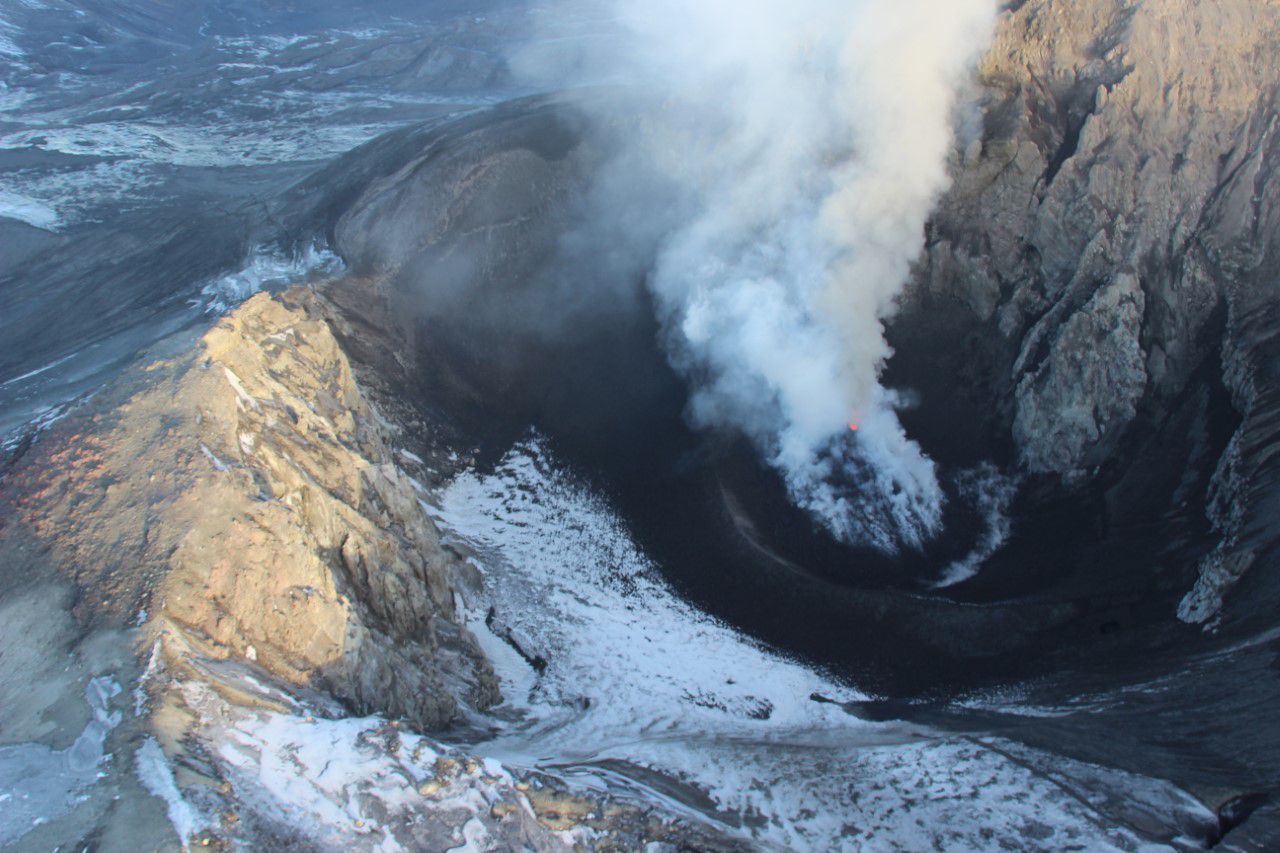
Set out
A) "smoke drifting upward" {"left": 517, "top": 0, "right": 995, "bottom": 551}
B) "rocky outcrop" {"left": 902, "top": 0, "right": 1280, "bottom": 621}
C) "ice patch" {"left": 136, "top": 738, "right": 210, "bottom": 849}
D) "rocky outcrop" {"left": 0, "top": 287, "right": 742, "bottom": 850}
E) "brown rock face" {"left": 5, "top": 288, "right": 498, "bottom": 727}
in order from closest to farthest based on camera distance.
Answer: "ice patch" {"left": 136, "top": 738, "right": 210, "bottom": 849} < "rocky outcrop" {"left": 0, "top": 287, "right": 742, "bottom": 850} < "brown rock face" {"left": 5, "top": 288, "right": 498, "bottom": 727} < "rocky outcrop" {"left": 902, "top": 0, "right": 1280, "bottom": 621} < "smoke drifting upward" {"left": 517, "top": 0, "right": 995, "bottom": 551}

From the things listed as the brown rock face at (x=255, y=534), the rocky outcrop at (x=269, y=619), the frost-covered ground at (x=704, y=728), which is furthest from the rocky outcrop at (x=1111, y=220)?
the brown rock face at (x=255, y=534)

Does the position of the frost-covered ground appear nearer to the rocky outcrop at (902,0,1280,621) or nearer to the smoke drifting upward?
the smoke drifting upward

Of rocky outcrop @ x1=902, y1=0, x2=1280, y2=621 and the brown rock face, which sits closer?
the brown rock face

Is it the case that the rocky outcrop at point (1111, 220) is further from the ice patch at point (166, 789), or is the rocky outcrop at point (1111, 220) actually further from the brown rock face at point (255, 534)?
the ice patch at point (166, 789)

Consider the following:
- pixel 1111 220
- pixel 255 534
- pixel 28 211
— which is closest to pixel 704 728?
pixel 255 534

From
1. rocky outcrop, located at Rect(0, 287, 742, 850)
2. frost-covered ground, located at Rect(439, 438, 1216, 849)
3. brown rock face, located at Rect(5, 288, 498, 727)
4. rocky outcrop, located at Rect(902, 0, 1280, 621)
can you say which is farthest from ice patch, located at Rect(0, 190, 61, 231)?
rocky outcrop, located at Rect(902, 0, 1280, 621)

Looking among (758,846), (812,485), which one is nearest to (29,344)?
(812,485)

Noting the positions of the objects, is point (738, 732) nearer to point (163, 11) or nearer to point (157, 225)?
point (157, 225)
